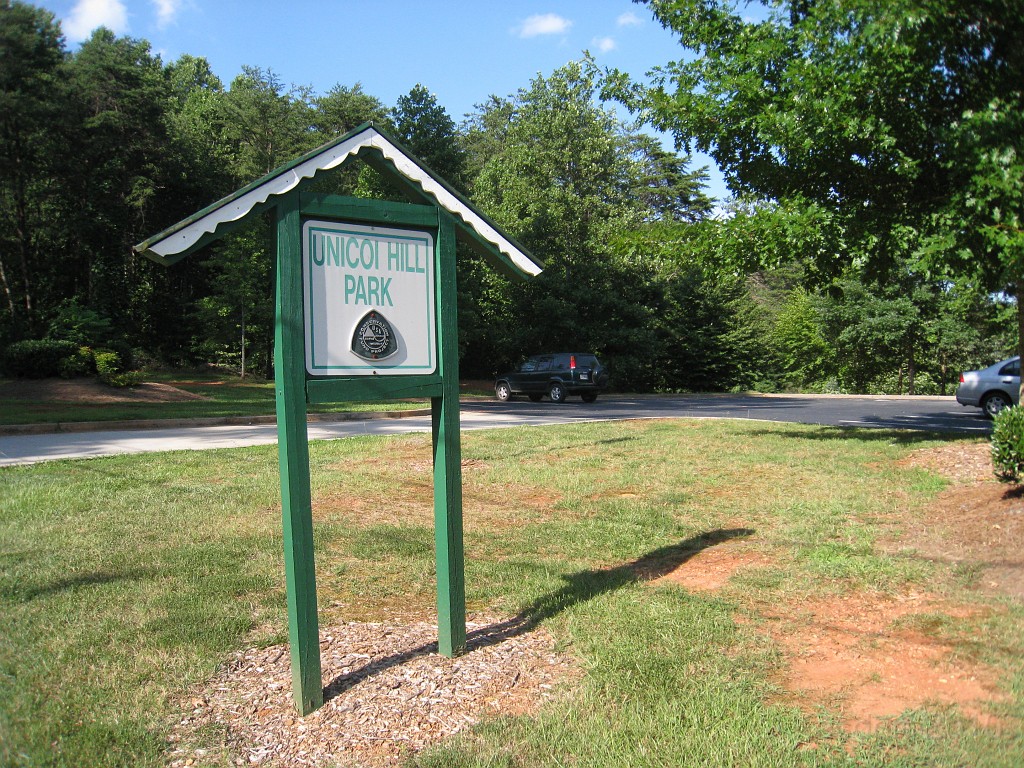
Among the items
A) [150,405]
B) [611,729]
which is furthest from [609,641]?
[150,405]

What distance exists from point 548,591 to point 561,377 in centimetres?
1978

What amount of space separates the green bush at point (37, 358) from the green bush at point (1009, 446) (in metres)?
22.2

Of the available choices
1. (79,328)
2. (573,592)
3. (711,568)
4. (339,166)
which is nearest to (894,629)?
(711,568)

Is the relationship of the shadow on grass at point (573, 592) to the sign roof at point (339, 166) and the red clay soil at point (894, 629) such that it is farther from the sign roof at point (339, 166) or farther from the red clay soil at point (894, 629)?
the sign roof at point (339, 166)

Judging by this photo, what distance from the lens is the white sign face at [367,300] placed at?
11.5ft

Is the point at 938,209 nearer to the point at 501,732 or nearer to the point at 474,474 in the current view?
the point at 474,474

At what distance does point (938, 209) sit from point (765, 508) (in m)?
3.84

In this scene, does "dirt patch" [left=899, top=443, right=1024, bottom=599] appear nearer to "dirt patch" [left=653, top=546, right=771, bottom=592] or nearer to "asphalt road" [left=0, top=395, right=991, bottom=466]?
"dirt patch" [left=653, top=546, right=771, bottom=592]

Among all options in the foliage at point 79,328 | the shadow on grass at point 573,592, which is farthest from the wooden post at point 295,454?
the foliage at point 79,328

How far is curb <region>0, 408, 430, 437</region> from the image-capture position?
Result: 46.4 feet

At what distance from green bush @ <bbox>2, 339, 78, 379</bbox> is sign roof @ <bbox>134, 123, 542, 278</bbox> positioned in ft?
69.2

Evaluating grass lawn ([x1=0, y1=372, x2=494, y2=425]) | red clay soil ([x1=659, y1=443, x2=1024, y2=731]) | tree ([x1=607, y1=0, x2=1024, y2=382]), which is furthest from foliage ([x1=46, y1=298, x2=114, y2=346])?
red clay soil ([x1=659, y1=443, x2=1024, y2=731])

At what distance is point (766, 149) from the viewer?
1036 cm

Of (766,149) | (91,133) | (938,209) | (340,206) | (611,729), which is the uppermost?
(91,133)
